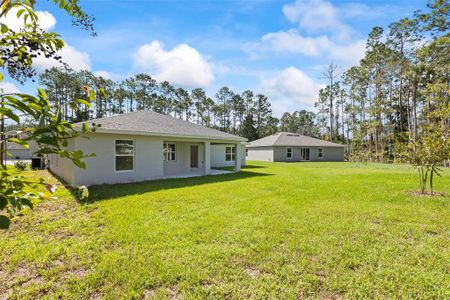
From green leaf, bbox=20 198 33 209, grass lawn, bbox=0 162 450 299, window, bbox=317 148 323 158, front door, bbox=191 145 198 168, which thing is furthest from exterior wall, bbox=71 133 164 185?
window, bbox=317 148 323 158

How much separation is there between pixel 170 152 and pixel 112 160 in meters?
4.93

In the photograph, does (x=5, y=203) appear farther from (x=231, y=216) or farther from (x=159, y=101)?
(x=159, y=101)

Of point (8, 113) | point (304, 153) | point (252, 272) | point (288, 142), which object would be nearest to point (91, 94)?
point (8, 113)

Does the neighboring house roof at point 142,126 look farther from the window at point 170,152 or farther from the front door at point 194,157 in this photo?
the front door at point 194,157

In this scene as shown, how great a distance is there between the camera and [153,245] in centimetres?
440

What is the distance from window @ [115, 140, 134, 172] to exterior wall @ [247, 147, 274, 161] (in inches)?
797

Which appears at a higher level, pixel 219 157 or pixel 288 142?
pixel 288 142

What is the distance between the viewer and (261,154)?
102 feet

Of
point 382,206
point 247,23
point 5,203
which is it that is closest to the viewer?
point 5,203

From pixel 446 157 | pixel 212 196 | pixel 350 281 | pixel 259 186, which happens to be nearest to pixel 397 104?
pixel 446 157

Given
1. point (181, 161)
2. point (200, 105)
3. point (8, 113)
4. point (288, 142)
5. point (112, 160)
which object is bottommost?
point (181, 161)

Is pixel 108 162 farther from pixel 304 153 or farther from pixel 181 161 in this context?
pixel 304 153

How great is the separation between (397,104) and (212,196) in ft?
116

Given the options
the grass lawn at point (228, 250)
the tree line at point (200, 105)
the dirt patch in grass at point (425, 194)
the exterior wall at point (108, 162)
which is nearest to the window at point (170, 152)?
the exterior wall at point (108, 162)
